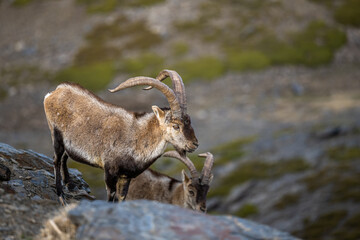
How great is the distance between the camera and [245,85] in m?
80.7

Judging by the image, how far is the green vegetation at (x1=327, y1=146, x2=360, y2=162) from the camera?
52000mm

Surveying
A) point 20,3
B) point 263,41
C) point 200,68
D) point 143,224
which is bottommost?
point 200,68

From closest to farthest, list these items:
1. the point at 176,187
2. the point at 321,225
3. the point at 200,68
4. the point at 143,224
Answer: the point at 143,224 < the point at 176,187 < the point at 321,225 < the point at 200,68

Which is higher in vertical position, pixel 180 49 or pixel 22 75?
pixel 180 49

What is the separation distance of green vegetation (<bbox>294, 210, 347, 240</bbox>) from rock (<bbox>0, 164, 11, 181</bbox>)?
31086mm

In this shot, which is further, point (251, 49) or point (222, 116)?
point (251, 49)

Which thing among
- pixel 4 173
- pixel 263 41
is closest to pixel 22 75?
pixel 263 41

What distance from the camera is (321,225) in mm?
42188

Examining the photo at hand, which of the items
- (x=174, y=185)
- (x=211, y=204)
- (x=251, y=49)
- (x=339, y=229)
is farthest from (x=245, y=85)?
(x=174, y=185)

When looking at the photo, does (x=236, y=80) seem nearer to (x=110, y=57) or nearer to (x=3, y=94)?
(x=110, y=57)

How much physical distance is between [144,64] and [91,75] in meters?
8.42

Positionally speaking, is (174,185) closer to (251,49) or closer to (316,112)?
(316,112)

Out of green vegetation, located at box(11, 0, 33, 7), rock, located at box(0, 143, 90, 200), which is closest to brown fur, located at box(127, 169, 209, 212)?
rock, located at box(0, 143, 90, 200)

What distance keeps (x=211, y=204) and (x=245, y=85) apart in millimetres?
35110
